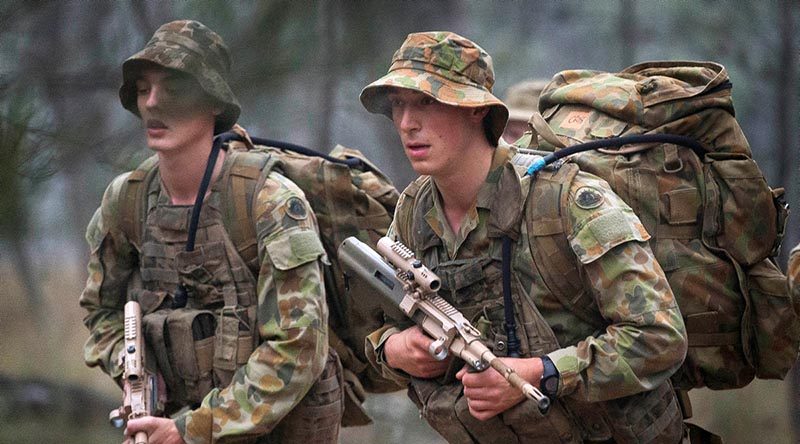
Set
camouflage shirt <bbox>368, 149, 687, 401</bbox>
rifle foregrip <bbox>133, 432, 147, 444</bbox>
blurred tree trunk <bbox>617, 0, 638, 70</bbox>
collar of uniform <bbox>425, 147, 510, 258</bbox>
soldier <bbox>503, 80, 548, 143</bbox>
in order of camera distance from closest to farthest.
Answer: camouflage shirt <bbox>368, 149, 687, 401</bbox> → collar of uniform <bbox>425, 147, 510, 258</bbox> → rifle foregrip <bbox>133, 432, 147, 444</bbox> → soldier <bbox>503, 80, 548, 143</bbox> → blurred tree trunk <bbox>617, 0, 638, 70</bbox>

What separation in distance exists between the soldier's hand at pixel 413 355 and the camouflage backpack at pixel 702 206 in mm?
1009

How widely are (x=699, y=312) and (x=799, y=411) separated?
4.10 metres

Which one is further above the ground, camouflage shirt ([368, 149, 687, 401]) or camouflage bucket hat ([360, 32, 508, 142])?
camouflage bucket hat ([360, 32, 508, 142])

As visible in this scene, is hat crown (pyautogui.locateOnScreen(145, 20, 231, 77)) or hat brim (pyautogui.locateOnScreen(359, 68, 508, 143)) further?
hat crown (pyautogui.locateOnScreen(145, 20, 231, 77))

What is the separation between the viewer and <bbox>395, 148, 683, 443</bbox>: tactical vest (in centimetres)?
510

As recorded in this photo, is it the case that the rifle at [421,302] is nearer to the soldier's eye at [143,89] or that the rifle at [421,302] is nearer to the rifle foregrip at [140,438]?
the rifle foregrip at [140,438]

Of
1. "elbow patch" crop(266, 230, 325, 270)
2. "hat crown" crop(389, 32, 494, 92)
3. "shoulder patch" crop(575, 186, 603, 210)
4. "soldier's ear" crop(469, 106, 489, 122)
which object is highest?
"hat crown" crop(389, 32, 494, 92)

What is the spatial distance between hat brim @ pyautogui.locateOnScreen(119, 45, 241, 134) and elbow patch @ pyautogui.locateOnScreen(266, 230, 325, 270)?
0.71 m

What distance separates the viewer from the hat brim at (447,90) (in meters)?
5.07

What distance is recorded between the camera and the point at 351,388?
667cm

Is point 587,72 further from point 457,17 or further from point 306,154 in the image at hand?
point 457,17

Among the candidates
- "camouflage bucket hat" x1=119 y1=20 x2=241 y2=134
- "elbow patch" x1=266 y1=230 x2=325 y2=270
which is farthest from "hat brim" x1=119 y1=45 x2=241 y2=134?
"elbow patch" x1=266 y1=230 x2=325 y2=270

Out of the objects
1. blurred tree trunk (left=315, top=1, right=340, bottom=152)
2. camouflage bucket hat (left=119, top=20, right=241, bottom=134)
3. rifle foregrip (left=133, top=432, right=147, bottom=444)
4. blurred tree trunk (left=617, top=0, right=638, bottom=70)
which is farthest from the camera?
blurred tree trunk (left=617, top=0, right=638, bottom=70)

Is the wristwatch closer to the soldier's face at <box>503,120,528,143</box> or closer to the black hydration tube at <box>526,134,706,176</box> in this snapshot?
the black hydration tube at <box>526,134,706,176</box>
